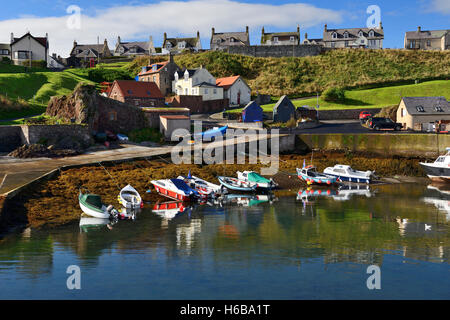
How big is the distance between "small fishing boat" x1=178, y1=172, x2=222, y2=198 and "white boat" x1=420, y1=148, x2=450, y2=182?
23.4m

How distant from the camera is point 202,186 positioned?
132ft

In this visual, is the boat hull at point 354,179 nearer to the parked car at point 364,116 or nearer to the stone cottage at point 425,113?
the stone cottage at point 425,113

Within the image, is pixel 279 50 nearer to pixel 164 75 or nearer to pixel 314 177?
pixel 164 75

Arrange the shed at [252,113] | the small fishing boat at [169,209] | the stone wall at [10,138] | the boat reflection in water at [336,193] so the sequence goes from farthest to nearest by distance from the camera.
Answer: the shed at [252,113], the stone wall at [10,138], the boat reflection in water at [336,193], the small fishing boat at [169,209]

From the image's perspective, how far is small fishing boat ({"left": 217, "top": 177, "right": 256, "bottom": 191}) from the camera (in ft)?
139

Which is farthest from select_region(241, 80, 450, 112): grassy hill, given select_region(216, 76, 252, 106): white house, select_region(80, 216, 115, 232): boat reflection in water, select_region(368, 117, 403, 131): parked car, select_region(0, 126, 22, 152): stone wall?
select_region(80, 216, 115, 232): boat reflection in water

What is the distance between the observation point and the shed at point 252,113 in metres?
64.4

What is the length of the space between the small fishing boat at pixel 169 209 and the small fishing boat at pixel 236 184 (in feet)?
20.2

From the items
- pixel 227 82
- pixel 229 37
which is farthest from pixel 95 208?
pixel 229 37

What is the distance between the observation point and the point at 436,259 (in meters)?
24.2

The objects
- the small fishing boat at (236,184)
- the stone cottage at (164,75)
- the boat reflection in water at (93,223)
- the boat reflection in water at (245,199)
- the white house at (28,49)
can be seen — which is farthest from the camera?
the white house at (28,49)

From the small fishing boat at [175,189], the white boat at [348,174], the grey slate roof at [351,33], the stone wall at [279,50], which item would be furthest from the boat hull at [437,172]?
the grey slate roof at [351,33]

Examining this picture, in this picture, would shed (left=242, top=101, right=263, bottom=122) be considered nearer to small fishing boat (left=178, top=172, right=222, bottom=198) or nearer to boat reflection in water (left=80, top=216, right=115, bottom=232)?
small fishing boat (left=178, top=172, right=222, bottom=198)

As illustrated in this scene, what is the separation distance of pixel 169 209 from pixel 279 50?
86.3m
